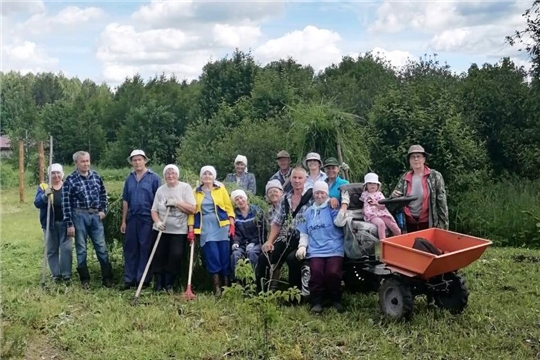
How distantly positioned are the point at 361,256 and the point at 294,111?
3.40 meters

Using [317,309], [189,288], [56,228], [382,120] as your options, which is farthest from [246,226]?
[382,120]

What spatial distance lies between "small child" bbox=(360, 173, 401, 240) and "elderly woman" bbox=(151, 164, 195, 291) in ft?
6.36

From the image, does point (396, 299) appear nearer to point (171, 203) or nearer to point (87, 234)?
point (171, 203)

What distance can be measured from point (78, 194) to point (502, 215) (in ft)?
25.1

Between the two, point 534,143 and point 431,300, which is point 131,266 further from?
point 534,143

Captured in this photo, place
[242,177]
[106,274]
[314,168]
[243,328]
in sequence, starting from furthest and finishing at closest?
[242,177] → [106,274] → [314,168] → [243,328]

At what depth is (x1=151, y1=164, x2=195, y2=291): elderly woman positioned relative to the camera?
6930mm

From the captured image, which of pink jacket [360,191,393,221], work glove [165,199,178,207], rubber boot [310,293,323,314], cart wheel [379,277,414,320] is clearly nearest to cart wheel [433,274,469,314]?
cart wheel [379,277,414,320]

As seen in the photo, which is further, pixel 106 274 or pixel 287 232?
pixel 106 274

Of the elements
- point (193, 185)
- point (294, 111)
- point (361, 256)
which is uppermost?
point (294, 111)

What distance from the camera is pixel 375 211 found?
20.5 feet

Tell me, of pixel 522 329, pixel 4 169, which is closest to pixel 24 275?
pixel 522 329

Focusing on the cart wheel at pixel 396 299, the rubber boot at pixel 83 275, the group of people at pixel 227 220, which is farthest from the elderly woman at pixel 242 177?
the cart wheel at pixel 396 299

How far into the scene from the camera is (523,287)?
23.1ft
